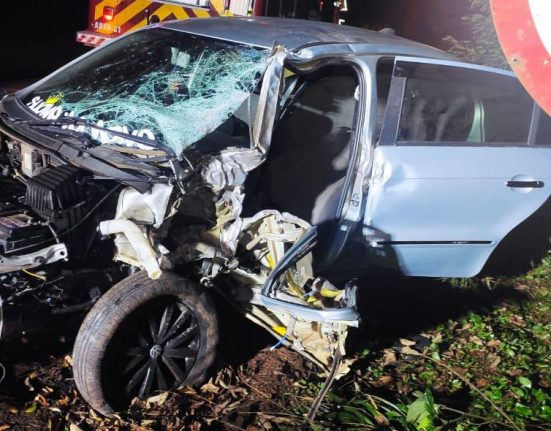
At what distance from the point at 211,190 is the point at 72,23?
11.9 meters

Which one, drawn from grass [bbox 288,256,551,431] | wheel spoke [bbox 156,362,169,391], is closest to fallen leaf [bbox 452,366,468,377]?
grass [bbox 288,256,551,431]

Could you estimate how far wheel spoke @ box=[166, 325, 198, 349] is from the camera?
3012 mm

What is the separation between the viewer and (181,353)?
3041 millimetres

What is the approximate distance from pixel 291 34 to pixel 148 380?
197 centimetres

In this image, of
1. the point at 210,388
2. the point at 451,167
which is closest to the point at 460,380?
the point at 451,167

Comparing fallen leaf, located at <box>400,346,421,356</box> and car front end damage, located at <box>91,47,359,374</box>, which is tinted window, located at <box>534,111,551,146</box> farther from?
car front end damage, located at <box>91,47,359,374</box>

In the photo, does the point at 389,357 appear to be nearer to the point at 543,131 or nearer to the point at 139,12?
the point at 543,131

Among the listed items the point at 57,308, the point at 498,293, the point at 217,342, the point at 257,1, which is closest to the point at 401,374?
the point at 217,342

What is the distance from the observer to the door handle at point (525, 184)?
3734 mm

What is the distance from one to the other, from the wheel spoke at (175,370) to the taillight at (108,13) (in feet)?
17.7

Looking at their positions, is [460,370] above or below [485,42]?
below

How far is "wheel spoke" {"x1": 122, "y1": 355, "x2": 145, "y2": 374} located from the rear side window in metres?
1.75

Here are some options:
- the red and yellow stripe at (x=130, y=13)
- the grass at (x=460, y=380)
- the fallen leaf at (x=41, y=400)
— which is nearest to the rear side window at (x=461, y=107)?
the grass at (x=460, y=380)

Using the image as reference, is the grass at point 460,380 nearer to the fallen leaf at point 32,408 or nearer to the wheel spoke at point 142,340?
the wheel spoke at point 142,340
